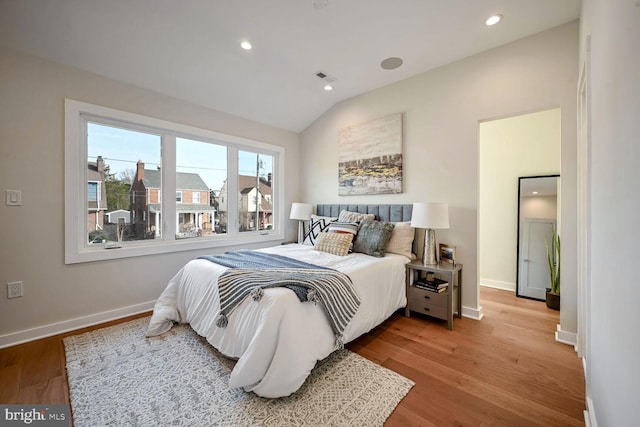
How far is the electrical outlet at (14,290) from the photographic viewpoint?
216 centimetres

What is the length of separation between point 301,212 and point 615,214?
3.36 metres

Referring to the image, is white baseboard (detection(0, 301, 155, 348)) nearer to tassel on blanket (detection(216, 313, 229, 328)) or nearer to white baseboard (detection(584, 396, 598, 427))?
tassel on blanket (detection(216, 313, 229, 328))

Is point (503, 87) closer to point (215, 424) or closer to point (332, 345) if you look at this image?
point (332, 345)


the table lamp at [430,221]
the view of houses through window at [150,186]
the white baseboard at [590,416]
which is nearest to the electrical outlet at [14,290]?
the view of houses through window at [150,186]

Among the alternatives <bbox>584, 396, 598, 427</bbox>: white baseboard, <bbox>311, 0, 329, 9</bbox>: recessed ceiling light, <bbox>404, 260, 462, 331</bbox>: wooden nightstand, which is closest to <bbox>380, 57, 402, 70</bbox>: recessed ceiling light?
→ <bbox>311, 0, 329, 9</bbox>: recessed ceiling light

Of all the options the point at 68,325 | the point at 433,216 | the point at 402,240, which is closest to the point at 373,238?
the point at 402,240

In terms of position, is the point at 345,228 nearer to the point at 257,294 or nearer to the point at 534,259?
the point at 257,294

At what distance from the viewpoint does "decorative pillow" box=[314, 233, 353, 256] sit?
9.04 ft

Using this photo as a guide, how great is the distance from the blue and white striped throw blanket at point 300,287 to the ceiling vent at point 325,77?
95.4 inches

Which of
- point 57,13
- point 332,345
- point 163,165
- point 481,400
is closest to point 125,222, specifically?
point 163,165

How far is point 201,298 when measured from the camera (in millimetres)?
2115

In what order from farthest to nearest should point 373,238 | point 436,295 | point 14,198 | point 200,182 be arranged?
1. point 200,182
2. point 373,238
3. point 436,295
4. point 14,198

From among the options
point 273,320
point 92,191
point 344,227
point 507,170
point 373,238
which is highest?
point 507,170

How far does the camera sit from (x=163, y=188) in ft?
9.98
